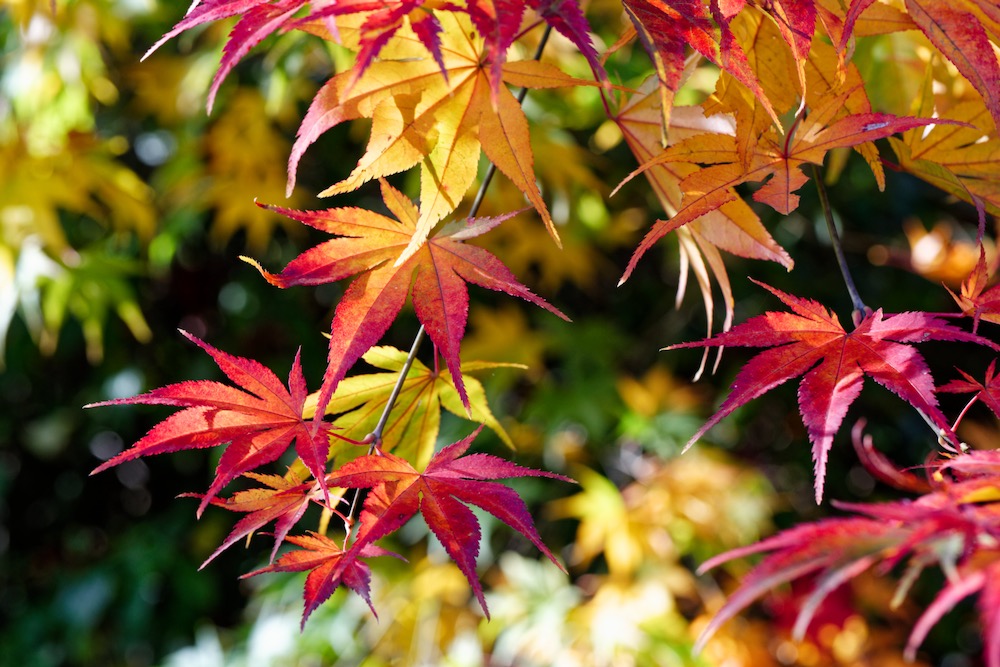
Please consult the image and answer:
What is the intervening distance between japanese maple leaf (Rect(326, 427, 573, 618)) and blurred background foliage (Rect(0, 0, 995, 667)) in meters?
0.78

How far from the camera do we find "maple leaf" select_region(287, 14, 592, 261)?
0.43m

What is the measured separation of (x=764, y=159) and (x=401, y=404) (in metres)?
0.27

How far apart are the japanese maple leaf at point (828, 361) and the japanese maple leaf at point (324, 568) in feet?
0.58

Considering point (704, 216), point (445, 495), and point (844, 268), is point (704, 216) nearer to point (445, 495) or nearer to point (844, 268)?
point (844, 268)

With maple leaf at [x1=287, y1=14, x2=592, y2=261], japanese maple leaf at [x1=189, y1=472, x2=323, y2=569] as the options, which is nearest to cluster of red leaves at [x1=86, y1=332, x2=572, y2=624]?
japanese maple leaf at [x1=189, y1=472, x2=323, y2=569]

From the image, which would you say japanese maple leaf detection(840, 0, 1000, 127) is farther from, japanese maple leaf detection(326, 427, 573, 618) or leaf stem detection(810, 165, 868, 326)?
japanese maple leaf detection(326, 427, 573, 618)

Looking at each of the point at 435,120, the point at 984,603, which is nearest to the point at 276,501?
the point at 435,120

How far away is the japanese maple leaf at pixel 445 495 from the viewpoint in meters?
0.43

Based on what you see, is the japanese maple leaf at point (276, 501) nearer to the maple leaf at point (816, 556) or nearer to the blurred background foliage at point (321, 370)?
the maple leaf at point (816, 556)

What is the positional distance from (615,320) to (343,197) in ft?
1.90

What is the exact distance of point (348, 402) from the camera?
53 centimetres

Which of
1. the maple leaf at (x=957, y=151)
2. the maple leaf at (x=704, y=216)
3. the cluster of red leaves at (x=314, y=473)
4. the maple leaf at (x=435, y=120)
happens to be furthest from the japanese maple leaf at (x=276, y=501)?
the maple leaf at (x=957, y=151)

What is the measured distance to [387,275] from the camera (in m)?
0.46

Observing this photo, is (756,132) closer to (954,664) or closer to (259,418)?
(259,418)
